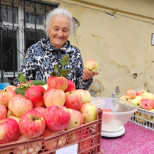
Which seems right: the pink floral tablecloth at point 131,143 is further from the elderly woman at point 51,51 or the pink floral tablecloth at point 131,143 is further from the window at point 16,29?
the window at point 16,29

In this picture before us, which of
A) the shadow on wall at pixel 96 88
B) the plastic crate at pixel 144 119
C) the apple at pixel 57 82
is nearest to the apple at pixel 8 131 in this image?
the apple at pixel 57 82

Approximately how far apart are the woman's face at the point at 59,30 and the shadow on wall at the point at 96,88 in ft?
6.72

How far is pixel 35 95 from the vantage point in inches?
26.4

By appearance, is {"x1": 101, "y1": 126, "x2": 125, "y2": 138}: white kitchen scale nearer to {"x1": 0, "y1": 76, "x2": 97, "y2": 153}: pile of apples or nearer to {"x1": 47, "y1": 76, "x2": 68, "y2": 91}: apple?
{"x1": 0, "y1": 76, "x2": 97, "y2": 153}: pile of apples

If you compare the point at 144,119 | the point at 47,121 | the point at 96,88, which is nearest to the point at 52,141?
the point at 47,121

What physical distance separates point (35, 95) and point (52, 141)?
0.67 feet

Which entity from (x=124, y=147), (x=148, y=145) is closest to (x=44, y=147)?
(x=124, y=147)

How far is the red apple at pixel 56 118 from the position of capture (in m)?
0.55

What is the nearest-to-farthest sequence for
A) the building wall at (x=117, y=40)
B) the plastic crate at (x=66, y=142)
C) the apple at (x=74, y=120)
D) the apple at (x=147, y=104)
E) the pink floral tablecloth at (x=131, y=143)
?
the plastic crate at (x=66, y=142)
the apple at (x=74, y=120)
the pink floral tablecloth at (x=131, y=143)
the apple at (x=147, y=104)
the building wall at (x=117, y=40)

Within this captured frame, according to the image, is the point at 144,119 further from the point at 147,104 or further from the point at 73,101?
the point at 73,101

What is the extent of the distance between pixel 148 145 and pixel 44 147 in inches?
26.2

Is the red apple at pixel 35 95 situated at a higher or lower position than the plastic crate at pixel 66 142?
higher

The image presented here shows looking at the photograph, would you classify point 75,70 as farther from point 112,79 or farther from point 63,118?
point 112,79

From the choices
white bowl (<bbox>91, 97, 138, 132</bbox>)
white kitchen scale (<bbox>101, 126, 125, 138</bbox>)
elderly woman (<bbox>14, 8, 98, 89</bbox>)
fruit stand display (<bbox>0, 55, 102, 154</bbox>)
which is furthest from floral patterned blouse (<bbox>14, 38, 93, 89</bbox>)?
fruit stand display (<bbox>0, 55, 102, 154</bbox>)
